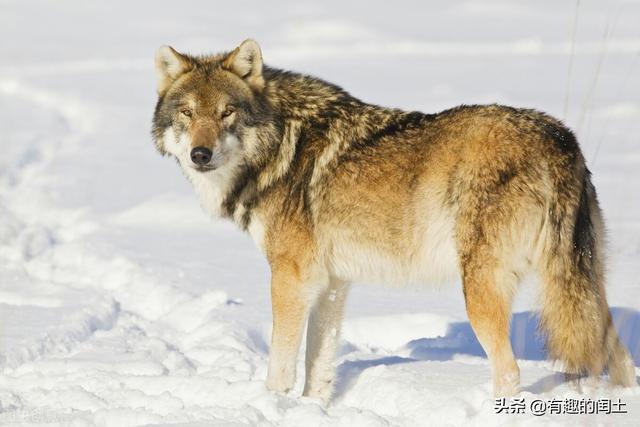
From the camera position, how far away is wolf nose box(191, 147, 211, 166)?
4.52m

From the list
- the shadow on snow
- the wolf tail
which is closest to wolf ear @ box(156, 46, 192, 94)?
the shadow on snow

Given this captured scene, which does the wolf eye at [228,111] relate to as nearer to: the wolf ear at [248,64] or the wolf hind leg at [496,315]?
the wolf ear at [248,64]

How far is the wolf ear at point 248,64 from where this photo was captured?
193 inches

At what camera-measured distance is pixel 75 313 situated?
6.45m

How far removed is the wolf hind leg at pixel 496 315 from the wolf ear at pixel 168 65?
2014 mm

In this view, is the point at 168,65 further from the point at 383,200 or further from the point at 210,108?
the point at 383,200

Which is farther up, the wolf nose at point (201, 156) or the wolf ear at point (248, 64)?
the wolf ear at point (248, 64)

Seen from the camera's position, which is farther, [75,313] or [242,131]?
[75,313]

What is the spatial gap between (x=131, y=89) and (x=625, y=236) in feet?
34.9

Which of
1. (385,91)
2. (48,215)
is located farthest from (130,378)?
(385,91)

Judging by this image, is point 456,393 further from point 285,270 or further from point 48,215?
point 48,215

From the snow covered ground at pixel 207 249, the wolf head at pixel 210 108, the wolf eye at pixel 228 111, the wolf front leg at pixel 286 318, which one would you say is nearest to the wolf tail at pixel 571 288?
the snow covered ground at pixel 207 249

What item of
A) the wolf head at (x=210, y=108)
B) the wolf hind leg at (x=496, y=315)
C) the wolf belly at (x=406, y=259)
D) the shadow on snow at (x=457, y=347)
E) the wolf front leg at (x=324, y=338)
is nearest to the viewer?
the wolf hind leg at (x=496, y=315)

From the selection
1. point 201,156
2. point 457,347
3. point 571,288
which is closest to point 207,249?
point 457,347
